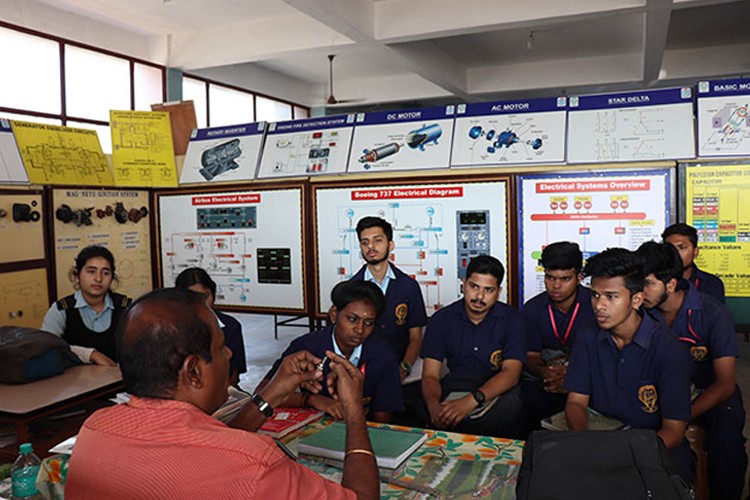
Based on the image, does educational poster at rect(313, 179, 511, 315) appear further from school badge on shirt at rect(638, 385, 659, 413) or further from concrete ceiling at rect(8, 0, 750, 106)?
school badge on shirt at rect(638, 385, 659, 413)

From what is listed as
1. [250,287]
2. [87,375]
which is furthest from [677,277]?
[250,287]

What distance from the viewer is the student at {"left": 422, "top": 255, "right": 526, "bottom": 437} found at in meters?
2.70

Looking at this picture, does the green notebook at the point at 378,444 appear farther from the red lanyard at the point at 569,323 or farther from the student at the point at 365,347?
the red lanyard at the point at 569,323

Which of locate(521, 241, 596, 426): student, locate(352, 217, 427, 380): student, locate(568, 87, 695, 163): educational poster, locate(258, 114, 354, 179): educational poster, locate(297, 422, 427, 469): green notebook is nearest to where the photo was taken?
locate(297, 422, 427, 469): green notebook

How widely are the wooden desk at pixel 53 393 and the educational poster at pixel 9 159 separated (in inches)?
79.1

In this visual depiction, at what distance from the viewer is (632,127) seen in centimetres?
393

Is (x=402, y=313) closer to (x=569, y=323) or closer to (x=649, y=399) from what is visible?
(x=569, y=323)

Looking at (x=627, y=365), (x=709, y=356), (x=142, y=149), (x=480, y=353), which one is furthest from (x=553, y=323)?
(x=142, y=149)

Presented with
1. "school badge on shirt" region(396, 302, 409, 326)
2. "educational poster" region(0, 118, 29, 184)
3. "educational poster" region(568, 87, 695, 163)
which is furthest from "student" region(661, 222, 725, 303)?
"educational poster" region(0, 118, 29, 184)

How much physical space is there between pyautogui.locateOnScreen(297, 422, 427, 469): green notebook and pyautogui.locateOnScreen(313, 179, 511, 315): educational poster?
2.44 meters

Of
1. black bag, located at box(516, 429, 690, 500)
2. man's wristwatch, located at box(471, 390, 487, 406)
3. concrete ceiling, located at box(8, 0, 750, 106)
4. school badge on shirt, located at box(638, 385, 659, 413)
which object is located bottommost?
man's wristwatch, located at box(471, 390, 487, 406)

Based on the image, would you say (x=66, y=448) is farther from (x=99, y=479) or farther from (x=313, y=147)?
(x=313, y=147)

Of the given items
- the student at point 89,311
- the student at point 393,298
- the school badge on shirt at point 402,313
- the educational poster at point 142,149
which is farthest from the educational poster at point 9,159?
the school badge on shirt at point 402,313

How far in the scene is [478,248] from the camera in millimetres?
4207
